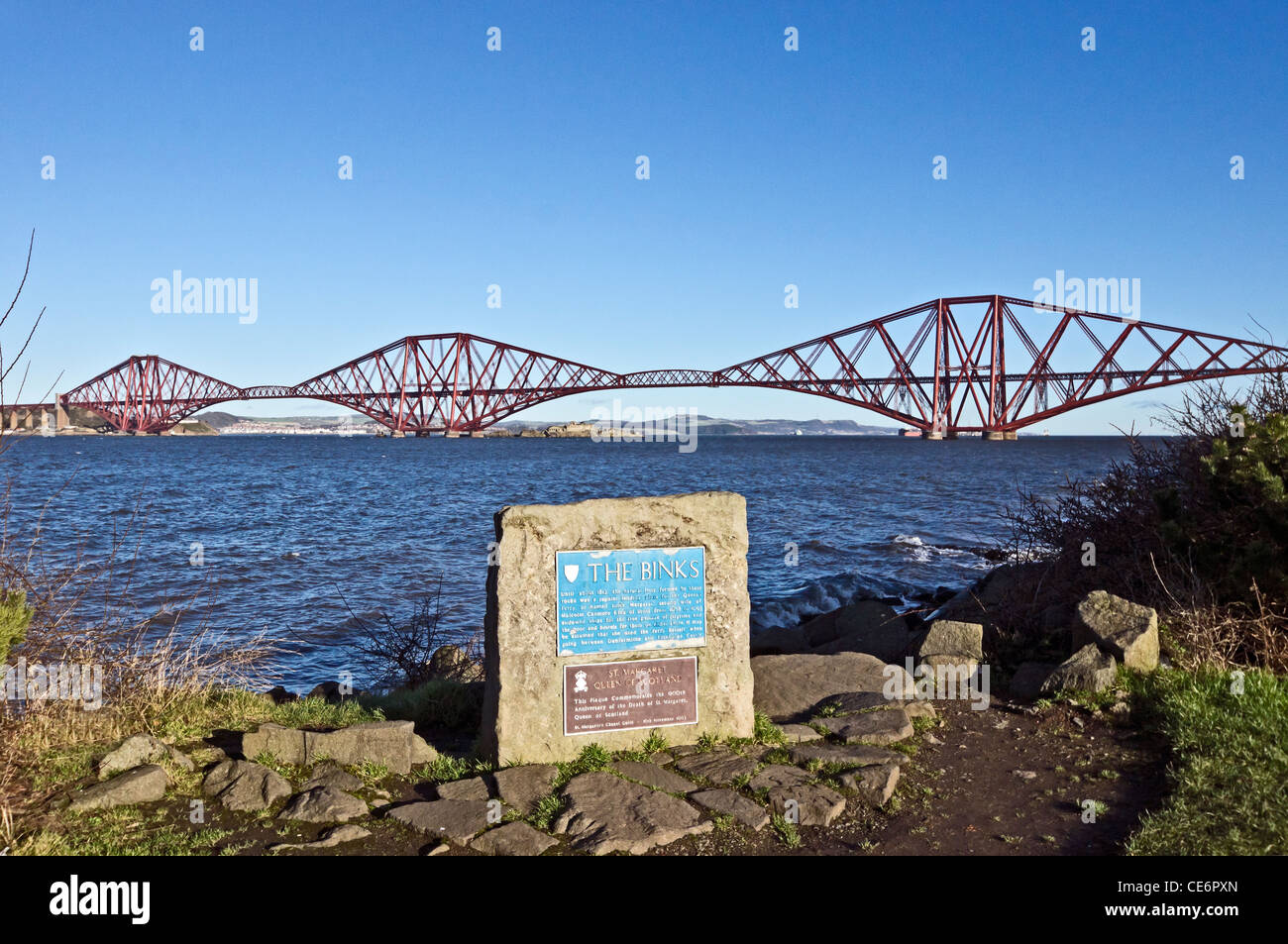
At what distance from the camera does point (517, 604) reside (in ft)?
15.6

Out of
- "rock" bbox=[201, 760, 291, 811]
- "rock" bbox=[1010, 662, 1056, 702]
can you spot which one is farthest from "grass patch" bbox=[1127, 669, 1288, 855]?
"rock" bbox=[201, 760, 291, 811]

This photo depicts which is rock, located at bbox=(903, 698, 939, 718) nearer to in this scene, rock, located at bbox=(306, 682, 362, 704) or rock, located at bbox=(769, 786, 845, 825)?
rock, located at bbox=(769, 786, 845, 825)

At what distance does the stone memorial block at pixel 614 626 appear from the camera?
4.77 m

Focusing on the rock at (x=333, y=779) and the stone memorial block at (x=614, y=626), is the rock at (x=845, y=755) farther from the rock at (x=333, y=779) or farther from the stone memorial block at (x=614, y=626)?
the rock at (x=333, y=779)

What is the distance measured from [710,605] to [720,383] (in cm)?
9410

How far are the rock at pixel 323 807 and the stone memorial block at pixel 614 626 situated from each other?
828mm

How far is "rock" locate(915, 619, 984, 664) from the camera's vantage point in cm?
686

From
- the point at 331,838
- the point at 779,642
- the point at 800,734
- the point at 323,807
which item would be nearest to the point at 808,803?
the point at 800,734

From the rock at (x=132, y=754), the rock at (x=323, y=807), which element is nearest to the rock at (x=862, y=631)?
the rock at (x=323, y=807)

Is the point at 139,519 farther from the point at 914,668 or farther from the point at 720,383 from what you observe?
the point at 720,383

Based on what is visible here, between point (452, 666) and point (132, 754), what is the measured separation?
3.79 metres

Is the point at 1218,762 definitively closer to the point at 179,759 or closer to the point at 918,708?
the point at 918,708

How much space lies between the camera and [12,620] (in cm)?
421
